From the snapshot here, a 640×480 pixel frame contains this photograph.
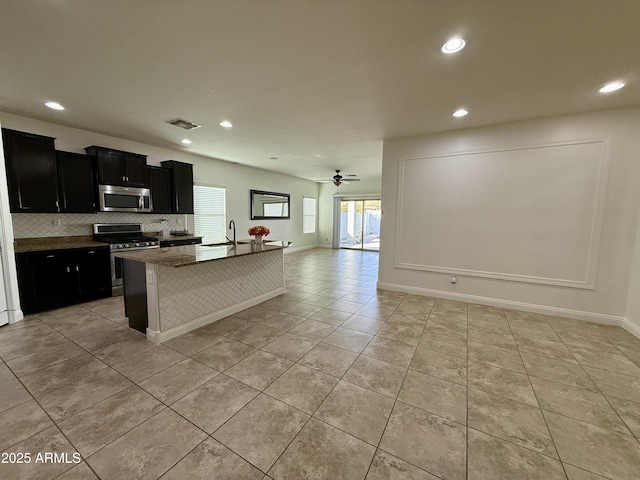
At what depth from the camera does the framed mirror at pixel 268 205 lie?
295 inches

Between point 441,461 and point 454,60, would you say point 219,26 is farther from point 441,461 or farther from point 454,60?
point 441,461

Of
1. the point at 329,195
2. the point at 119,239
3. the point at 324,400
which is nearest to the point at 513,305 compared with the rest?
the point at 324,400

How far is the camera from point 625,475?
140 centimetres

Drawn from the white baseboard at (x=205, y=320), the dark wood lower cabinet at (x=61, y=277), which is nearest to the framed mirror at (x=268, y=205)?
the white baseboard at (x=205, y=320)

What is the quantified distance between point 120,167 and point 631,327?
7.78 meters

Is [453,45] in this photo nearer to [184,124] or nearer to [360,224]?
[184,124]

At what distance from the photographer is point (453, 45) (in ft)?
6.57

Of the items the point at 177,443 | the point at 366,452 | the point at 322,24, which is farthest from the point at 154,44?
the point at 366,452

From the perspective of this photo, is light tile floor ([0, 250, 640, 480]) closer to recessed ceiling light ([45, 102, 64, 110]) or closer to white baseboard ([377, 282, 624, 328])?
white baseboard ([377, 282, 624, 328])

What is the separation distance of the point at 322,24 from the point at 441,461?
2.91 metres

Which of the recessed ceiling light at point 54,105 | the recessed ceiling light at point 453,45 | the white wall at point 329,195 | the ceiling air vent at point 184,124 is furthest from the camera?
the white wall at point 329,195

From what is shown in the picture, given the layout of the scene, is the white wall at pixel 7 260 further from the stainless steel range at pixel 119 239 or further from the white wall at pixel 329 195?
the white wall at pixel 329 195

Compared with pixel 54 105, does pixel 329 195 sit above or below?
below

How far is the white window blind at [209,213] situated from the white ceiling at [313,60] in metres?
2.40
